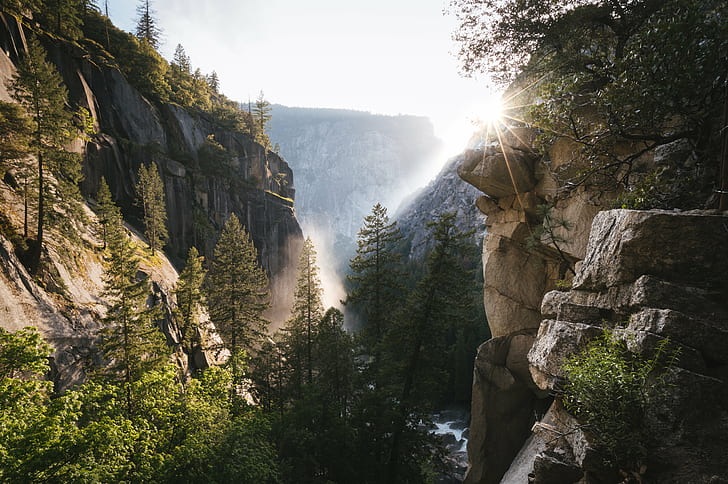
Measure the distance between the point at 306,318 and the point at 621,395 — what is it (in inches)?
702

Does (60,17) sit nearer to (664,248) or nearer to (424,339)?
(424,339)

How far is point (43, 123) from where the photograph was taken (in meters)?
12.8

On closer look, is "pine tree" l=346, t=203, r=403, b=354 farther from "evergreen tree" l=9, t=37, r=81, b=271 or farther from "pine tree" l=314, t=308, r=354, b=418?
"evergreen tree" l=9, t=37, r=81, b=271

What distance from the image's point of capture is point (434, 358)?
15664 millimetres

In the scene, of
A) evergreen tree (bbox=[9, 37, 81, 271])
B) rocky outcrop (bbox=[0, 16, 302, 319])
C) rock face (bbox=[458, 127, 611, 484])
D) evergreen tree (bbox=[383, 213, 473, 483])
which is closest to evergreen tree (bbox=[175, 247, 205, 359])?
evergreen tree (bbox=[9, 37, 81, 271])

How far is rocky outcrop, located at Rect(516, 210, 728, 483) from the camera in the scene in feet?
14.2

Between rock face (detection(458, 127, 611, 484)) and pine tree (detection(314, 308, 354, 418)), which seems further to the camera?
pine tree (detection(314, 308, 354, 418))

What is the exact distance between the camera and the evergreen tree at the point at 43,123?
12.4 meters

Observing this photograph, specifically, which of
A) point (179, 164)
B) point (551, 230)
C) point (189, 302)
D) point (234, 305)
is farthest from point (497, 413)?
point (179, 164)

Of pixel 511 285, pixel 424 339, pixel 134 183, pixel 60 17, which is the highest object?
pixel 60 17

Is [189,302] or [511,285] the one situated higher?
[511,285]

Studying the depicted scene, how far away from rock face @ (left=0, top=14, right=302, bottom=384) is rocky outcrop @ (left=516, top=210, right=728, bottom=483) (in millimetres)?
15877

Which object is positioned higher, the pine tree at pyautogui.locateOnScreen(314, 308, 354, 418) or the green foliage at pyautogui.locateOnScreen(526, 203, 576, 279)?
the green foliage at pyautogui.locateOnScreen(526, 203, 576, 279)

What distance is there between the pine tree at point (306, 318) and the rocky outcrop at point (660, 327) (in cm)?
1482
